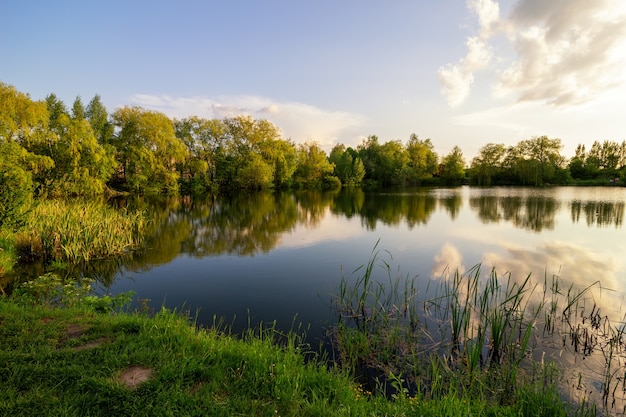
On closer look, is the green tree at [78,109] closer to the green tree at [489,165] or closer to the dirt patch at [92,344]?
the dirt patch at [92,344]

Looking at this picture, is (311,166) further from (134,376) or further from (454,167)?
(134,376)

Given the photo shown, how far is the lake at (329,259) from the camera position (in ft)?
28.9

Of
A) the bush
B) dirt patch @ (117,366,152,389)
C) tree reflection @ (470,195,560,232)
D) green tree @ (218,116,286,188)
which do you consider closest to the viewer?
dirt patch @ (117,366,152,389)

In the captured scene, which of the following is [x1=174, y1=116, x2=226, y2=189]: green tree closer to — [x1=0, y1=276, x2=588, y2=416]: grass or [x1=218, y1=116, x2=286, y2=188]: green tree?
[x1=218, y1=116, x2=286, y2=188]: green tree

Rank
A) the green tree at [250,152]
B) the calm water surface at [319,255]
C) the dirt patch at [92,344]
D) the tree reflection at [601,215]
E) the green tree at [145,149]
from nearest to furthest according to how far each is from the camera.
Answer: the dirt patch at [92,344] < the calm water surface at [319,255] < the tree reflection at [601,215] < the green tree at [145,149] < the green tree at [250,152]

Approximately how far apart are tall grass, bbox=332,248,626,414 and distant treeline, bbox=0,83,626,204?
1186cm

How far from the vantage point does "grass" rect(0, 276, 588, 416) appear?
3.45 m

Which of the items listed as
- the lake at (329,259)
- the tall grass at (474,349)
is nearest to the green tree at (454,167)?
the lake at (329,259)

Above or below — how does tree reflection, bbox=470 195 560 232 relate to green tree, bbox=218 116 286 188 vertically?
below

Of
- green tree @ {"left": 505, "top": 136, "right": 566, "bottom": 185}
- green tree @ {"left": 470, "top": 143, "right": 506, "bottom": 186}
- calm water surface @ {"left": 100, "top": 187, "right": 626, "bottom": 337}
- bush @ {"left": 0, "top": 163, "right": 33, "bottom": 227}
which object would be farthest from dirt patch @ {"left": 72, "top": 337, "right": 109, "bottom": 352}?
green tree @ {"left": 470, "top": 143, "right": 506, "bottom": 186}

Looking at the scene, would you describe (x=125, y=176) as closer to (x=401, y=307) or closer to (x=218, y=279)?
(x=218, y=279)

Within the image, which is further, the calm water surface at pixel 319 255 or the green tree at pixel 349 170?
the green tree at pixel 349 170

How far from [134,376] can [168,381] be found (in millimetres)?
460

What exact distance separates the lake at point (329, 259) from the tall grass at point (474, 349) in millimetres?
342
